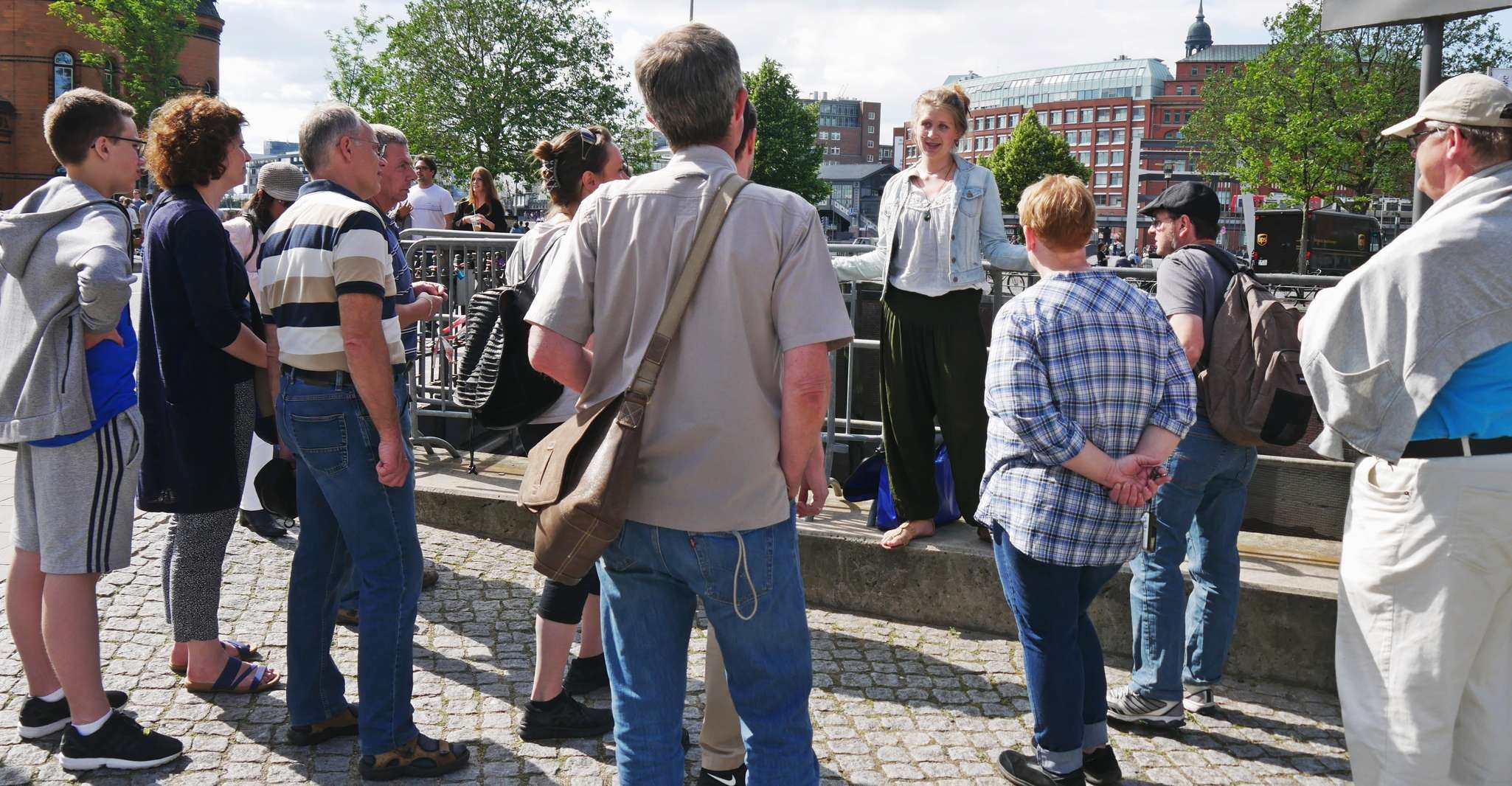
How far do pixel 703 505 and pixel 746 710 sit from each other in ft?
1.60

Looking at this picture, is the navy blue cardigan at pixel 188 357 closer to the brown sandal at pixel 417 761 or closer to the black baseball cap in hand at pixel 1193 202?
the brown sandal at pixel 417 761

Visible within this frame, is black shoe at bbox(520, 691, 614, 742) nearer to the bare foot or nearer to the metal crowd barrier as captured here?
the bare foot

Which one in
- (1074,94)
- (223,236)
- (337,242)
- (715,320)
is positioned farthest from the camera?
(1074,94)

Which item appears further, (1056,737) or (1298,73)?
(1298,73)

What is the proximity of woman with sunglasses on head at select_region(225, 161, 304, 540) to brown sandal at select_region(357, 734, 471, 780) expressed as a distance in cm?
205

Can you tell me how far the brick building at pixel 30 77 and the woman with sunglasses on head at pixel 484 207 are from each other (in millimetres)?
47756

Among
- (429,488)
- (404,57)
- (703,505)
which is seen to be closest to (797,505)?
(703,505)

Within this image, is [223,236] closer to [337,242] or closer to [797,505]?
[337,242]

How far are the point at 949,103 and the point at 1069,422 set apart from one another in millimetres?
2220

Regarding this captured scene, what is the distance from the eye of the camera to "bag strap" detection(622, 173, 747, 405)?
242 cm

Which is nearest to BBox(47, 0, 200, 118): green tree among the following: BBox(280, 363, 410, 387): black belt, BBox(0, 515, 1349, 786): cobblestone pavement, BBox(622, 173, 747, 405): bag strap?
BBox(0, 515, 1349, 786): cobblestone pavement

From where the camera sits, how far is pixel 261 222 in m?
5.78

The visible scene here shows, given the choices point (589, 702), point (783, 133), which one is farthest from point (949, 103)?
point (783, 133)

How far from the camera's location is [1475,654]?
283 cm
